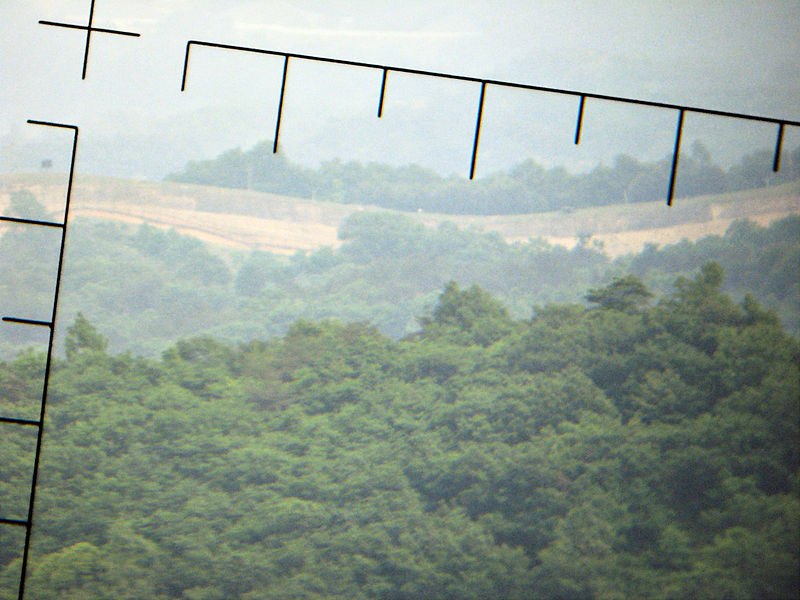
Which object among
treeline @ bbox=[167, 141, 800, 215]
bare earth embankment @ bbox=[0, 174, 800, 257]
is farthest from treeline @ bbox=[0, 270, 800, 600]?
treeline @ bbox=[167, 141, 800, 215]

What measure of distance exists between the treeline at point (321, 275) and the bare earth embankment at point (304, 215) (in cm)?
41

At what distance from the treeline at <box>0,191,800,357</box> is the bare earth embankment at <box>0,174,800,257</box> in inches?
16.2

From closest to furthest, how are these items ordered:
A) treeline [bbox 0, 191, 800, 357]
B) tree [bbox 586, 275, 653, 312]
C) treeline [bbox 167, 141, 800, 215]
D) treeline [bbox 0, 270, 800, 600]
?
treeline [bbox 0, 270, 800, 600]
tree [bbox 586, 275, 653, 312]
treeline [bbox 0, 191, 800, 357]
treeline [bbox 167, 141, 800, 215]

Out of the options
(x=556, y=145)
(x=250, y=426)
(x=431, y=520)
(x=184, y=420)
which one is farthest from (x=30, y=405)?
(x=556, y=145)

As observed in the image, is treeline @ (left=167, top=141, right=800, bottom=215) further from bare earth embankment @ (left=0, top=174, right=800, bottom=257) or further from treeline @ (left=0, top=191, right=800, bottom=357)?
treeline @ (left=0, top=191, right=800, bottom=357)

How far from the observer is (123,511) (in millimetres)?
14156

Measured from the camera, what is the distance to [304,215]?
2189 cm

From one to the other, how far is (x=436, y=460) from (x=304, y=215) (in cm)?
921

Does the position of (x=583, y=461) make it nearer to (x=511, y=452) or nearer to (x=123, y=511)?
(x=511, y=452)

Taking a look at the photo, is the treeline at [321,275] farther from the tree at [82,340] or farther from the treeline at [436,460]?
the treeline at [436,460]

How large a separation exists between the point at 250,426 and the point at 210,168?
8502 millimetres

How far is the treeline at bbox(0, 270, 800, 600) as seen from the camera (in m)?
13.2

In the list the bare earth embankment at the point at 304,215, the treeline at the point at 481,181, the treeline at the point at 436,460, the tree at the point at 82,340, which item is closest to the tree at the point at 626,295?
the treeline at the point at 436,460

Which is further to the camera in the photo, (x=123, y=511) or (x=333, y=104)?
(x=333, y=104)
